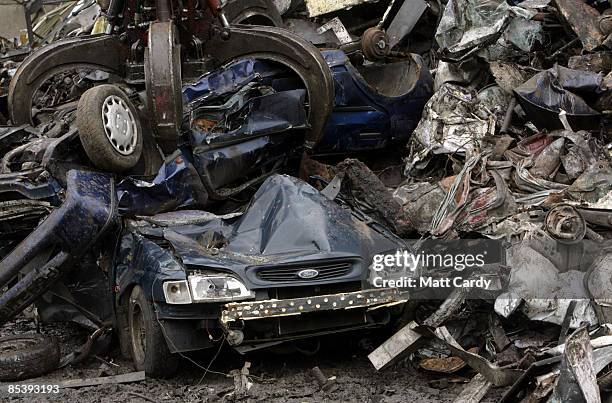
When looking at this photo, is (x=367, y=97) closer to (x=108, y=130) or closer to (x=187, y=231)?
(x=108, y=130)

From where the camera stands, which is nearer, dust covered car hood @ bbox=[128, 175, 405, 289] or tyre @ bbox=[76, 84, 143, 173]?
dust covered car hood @ bbox=[128, 175, 405, 289]

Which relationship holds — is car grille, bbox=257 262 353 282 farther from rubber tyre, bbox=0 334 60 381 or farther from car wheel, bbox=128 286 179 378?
rubber tyre, bbox=0 334 60 381

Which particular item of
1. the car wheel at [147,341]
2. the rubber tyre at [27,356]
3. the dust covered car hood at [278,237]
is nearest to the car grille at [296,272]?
the dust covered car hood at [278,237]

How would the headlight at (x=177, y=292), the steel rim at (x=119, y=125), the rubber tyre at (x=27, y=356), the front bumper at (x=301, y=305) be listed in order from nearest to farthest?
1. the front bumper at (x=301, y=305)
2. the headlight at (x=177, y=292)
3. the rubber tyre at (x=27, y=356)
4. the steel rim at (x=119, y=125)

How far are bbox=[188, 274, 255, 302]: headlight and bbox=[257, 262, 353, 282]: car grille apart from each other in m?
0.16

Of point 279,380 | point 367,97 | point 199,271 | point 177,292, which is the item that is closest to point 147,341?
point 177,292

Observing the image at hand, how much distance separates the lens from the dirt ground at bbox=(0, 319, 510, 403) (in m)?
6.04

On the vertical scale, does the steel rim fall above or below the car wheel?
above

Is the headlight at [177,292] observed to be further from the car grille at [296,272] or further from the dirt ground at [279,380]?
the dirt ground at [279,380]

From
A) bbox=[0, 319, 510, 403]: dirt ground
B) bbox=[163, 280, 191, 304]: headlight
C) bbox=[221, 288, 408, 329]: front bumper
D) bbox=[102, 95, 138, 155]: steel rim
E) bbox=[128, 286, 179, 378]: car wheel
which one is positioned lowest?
bbox=[0, 319, 510, 403]: dirt ground

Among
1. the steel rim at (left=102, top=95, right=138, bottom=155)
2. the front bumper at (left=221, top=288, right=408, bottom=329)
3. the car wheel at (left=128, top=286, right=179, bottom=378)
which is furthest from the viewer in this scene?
the steel rim at (left=102, top=95, right=138, bottom=155)

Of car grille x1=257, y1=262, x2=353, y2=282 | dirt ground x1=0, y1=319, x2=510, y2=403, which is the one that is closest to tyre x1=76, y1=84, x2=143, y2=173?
dirt ground x1=0, y1=319, x2=510, y2=403

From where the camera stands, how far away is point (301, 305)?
5.89m

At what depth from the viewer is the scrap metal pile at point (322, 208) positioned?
6.04 metres
